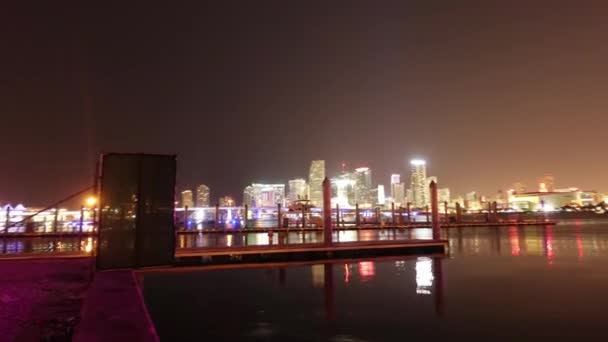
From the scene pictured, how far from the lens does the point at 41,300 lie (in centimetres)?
555

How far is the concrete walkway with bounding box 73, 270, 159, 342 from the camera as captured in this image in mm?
3154

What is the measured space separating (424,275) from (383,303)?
11.9 feet

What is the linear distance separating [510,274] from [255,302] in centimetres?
662

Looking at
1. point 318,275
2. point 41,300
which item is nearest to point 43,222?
point 318,275

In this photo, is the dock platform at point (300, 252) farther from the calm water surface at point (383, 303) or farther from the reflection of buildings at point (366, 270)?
the reflection of buildings at point (366, 270)

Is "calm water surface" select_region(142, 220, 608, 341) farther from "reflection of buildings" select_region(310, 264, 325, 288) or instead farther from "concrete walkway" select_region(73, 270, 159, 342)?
"concrete walkway" select_region(73, 270, 159, 342)

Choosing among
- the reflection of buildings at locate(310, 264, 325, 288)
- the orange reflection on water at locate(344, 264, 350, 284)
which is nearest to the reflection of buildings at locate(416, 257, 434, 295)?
the orange reflection on water at locate(344, 264, 350, 284)

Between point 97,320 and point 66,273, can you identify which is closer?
point 97,320

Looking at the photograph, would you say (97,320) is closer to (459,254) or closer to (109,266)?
(109,266)

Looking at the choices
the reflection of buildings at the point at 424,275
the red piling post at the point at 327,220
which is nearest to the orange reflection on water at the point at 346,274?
the reflection of buildings at the point at 424,275

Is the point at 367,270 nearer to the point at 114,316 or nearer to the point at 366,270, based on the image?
the point at 366,270

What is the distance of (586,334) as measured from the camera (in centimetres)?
555

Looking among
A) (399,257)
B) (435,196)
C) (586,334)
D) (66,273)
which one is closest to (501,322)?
(586,334)

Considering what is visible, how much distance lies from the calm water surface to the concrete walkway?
0.94m
